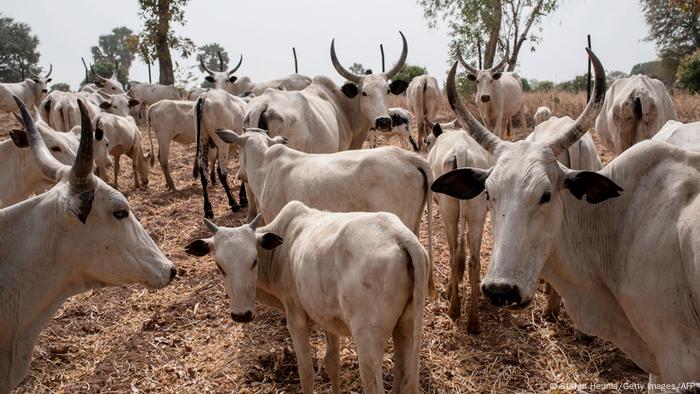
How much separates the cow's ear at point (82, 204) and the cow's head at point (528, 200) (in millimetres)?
2367

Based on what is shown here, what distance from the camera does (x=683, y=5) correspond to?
963 cm

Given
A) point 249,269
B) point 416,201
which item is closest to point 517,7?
point 416,201

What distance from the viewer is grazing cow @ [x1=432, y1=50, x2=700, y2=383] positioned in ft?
10.4

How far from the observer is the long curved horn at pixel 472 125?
3.83 m

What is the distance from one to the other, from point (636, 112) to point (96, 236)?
7921 mm

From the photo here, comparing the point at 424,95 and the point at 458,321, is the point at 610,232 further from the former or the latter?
the point at 424,95

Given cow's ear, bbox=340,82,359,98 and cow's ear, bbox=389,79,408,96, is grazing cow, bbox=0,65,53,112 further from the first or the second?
cow's ear, bbox=389,79,408,96

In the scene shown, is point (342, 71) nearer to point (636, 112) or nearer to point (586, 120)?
point (636, 112)

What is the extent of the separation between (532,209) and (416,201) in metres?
2.62

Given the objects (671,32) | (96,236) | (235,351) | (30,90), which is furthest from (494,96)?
(671,32)

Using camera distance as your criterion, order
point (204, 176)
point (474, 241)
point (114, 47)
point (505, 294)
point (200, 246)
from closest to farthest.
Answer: point (505, 294), point (200, 246), point (474, 241), point (204, 176), point (114, 47)

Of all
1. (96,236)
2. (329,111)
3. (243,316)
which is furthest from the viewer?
(329,111)

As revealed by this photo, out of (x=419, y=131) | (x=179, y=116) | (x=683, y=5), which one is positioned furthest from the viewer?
(x=419, y=131)

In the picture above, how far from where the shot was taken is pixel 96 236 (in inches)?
147
